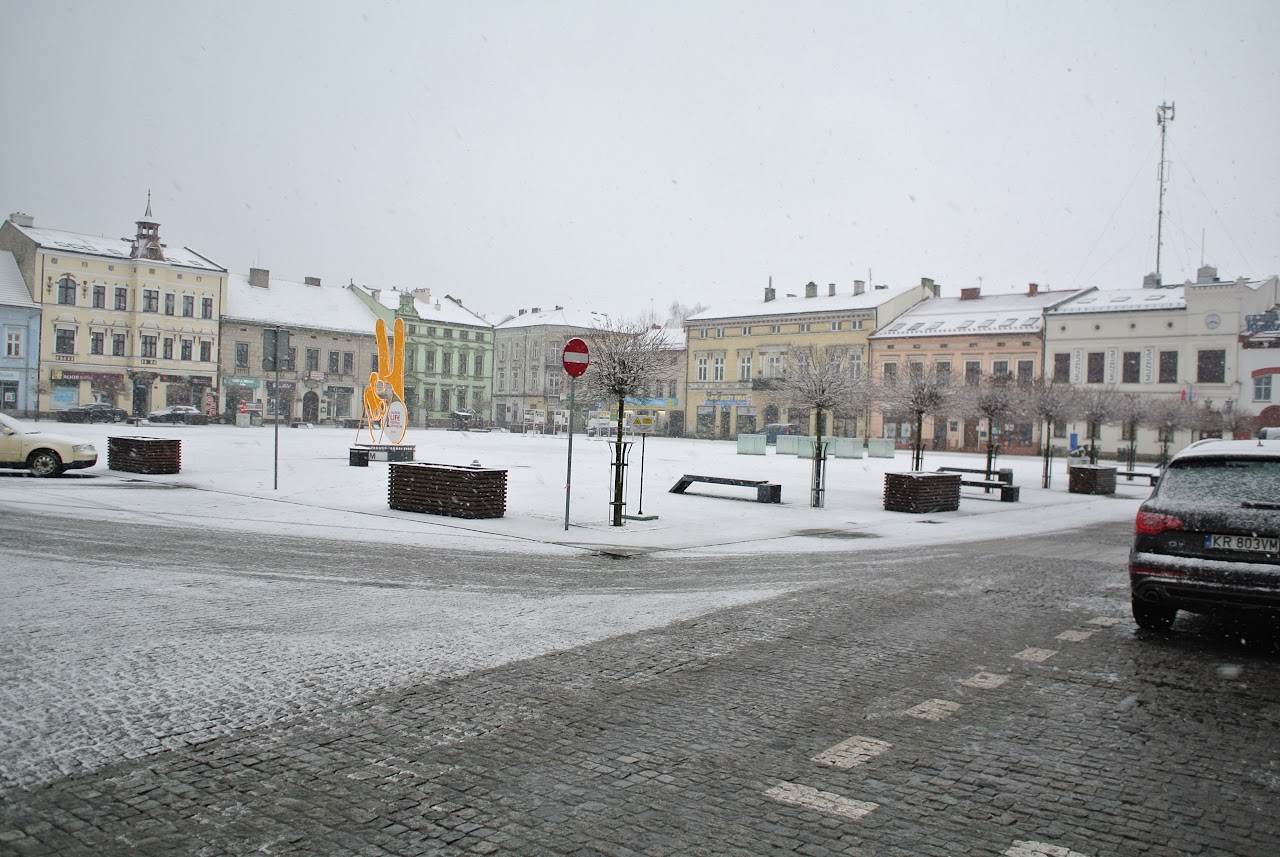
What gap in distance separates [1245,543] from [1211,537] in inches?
8.5

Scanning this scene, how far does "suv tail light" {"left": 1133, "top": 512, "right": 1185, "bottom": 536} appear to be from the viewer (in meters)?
7.06

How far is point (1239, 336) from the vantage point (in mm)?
47469

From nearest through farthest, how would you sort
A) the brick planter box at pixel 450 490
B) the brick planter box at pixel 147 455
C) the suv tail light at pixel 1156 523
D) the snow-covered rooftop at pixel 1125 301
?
1. the suv tail light at pixel 1156 523
2. the brick planter box at pixel 450 490
3. the brick planter box at pixel 147 455
4. the snow-covered rooftop at pixel 1125 301

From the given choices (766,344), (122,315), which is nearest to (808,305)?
(766,344)

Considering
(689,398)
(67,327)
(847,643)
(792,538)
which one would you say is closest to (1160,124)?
(689,398)

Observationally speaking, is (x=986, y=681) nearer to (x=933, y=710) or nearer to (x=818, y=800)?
(x=933, y=710)

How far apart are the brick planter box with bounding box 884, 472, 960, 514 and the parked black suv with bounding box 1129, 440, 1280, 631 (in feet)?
35.1

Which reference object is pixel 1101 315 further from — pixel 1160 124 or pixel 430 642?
pixel 430 642

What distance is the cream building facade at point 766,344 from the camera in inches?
2438

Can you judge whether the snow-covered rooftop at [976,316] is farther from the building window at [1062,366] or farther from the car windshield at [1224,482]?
the car windshield at [1224,482]

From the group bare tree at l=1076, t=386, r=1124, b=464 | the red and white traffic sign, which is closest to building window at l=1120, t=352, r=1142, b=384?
bare tree at l=1076, t=386, r=1124, b=464

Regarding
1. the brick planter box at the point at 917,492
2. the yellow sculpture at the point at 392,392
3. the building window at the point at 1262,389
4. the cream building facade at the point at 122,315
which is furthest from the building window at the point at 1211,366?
the cream building facade at the point at 122,315

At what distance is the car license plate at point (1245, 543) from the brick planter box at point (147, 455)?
62.3ft

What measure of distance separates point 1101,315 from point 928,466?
831 inches
